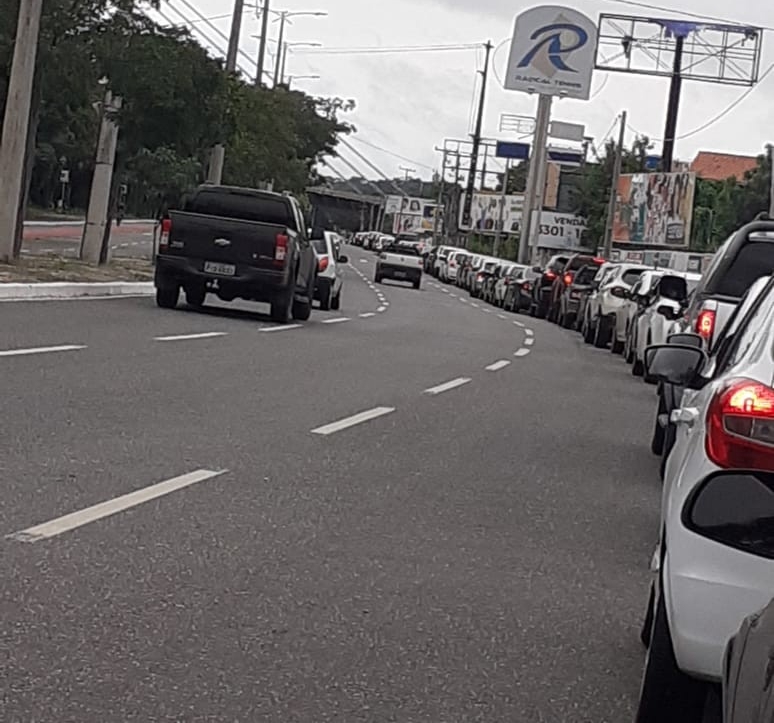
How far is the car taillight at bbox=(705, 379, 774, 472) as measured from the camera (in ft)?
14.7

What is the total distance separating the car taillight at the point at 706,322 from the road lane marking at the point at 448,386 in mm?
3761

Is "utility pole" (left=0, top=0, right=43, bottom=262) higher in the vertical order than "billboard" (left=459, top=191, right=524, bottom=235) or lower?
lower

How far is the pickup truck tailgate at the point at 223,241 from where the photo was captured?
76.0 ft

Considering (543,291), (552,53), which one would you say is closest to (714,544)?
(543,291)

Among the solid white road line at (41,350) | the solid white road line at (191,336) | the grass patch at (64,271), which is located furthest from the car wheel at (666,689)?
the grass patch at (64,271)

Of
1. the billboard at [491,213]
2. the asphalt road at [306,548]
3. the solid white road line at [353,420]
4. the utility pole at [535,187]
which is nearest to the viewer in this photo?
the asphalt road at [306,548]

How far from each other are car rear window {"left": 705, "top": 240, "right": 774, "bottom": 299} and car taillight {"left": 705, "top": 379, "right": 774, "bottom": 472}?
7.96m

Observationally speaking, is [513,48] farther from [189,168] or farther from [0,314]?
[0,314]

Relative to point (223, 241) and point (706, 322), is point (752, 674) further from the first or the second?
point (223, 241)

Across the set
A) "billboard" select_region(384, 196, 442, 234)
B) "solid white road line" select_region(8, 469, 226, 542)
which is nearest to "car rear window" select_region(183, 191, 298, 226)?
"solid white road line" select_region(8, 469, 226, 542)

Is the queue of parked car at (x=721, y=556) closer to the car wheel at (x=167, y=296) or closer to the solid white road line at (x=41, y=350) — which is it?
the solid white road line at (x=41, y=350)

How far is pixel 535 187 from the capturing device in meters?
76.7

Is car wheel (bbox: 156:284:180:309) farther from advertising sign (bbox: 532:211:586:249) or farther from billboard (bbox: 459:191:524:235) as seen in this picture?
billboard (bbox: 459:191:524:235)

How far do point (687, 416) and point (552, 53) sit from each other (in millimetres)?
74292
